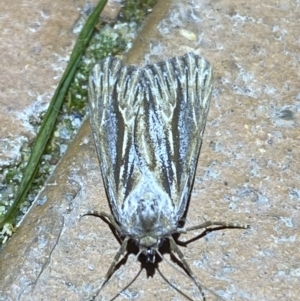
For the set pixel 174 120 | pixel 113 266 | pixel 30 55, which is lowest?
pixel 113 266

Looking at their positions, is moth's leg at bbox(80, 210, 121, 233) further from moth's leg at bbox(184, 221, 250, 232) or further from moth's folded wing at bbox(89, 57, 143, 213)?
moth's leg at bbox(184, 221, 250, 232)

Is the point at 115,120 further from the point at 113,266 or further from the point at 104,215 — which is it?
the point at 113,266

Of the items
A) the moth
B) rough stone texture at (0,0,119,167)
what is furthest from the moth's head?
rough stone texture at (0,0,119,167)

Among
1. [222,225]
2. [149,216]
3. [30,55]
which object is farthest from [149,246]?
[30,55]

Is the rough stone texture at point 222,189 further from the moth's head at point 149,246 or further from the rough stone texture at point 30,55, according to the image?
the rough stone texture at point 30,55

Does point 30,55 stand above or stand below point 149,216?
above

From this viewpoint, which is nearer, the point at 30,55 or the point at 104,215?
the point at 104,215

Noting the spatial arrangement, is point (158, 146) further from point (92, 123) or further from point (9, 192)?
point (9, 192)
